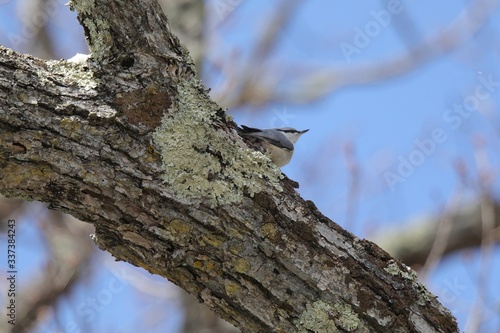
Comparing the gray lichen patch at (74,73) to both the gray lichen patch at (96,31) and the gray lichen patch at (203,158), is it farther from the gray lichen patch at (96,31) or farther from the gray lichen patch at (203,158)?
the gray lichen patch at (203,158)

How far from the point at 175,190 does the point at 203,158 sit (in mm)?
161

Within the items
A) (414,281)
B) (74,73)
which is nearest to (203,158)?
(74,73)

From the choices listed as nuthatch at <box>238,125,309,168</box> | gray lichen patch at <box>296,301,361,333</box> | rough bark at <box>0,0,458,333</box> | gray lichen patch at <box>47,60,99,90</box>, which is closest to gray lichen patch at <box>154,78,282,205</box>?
rough bark at <box>0,0,458,333</box>

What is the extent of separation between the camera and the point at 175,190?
5.93 feet

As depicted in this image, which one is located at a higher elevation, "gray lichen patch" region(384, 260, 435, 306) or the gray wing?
the gray wing

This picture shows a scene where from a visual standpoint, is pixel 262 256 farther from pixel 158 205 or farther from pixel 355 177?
pixel 355 177

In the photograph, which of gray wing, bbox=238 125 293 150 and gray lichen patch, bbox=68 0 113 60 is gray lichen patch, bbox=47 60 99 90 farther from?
gray wing, bbox=238 125 293 150

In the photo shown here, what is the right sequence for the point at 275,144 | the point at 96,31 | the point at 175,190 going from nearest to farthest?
the point at 175,190
the point at 96,31
the point at 275,144

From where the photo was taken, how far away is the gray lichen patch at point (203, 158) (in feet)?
6.02

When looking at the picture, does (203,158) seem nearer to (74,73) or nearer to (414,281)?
(74,73)

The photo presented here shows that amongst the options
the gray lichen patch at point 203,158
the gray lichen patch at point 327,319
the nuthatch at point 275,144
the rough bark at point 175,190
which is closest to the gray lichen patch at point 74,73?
the rough bark at point 175,190

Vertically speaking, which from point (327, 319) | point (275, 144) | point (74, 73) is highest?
point (275, 144)

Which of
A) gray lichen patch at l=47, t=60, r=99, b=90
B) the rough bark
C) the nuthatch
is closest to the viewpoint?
the rough bark

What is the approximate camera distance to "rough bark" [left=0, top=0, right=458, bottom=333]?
5.69ft
